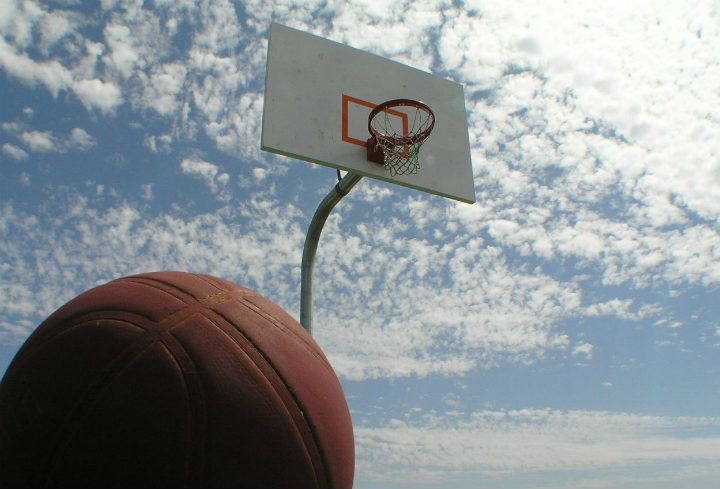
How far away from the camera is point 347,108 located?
22.0 feet

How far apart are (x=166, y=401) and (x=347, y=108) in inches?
182

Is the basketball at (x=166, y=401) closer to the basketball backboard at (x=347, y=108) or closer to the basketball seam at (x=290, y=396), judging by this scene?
the basketball seam at (x=290, y=396)

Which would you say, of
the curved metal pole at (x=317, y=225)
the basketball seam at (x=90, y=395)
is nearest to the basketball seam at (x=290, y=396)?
the basketball seam at (x=90, y=395)

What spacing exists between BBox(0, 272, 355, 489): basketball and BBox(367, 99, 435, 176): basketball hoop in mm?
3569

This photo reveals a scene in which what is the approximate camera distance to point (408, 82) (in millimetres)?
7359

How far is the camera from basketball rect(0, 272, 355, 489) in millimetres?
2547

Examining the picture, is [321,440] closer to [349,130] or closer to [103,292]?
[103,292]

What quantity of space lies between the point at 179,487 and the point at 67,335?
3.02 feet

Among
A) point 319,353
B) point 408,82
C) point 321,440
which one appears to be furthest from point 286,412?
point 408,82

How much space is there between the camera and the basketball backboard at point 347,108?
623 centimetres

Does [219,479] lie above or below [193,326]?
below

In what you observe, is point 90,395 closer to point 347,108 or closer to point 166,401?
point 166,401

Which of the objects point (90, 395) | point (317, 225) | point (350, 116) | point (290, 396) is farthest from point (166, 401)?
point (350, 116)

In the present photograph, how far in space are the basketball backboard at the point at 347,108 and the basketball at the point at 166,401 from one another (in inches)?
127
